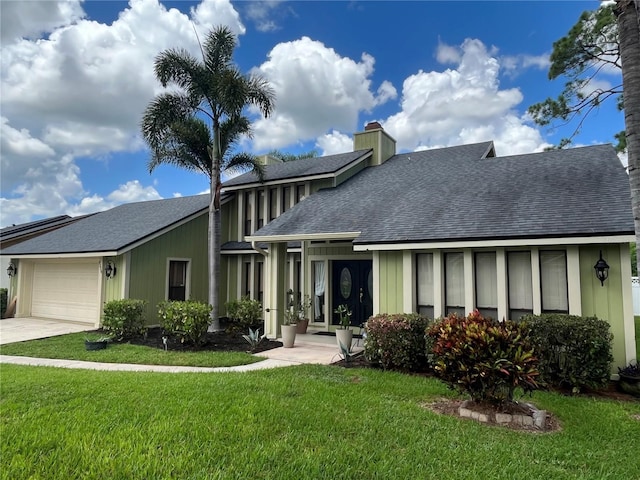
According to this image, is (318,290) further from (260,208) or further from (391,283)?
(260,208)

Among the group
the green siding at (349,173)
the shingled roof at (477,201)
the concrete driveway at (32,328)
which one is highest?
the green siding at (349,173)

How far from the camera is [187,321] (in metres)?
10.2

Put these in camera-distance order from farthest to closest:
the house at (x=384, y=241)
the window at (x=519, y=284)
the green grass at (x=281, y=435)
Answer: the window at (x=519, y=284)
the house at (x=384, y=241)
the green grass at (x=281, y=435)

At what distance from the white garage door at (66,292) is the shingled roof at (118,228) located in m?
0.83

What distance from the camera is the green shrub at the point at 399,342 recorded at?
25.1ft

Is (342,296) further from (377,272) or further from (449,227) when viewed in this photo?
(449,227)

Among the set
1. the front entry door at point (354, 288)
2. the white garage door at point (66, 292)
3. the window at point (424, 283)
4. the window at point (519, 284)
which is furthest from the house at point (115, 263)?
the window at point (519, 284)

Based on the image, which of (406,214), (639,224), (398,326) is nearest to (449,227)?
(406,214)

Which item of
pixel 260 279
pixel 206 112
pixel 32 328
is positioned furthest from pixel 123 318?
pixel 206 112

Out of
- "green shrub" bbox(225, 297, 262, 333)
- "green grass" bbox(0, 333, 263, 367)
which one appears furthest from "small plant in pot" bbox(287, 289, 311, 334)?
"green grass" bbox(0, 333, 263, 367)

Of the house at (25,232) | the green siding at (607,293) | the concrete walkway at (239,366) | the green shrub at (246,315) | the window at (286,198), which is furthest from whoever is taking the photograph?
the house at (25,232)

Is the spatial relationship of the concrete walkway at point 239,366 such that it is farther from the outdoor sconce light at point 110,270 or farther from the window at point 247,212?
the window at point 247,212

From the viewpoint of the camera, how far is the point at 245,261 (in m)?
16.0

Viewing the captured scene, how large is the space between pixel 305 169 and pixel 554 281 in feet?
34.7
